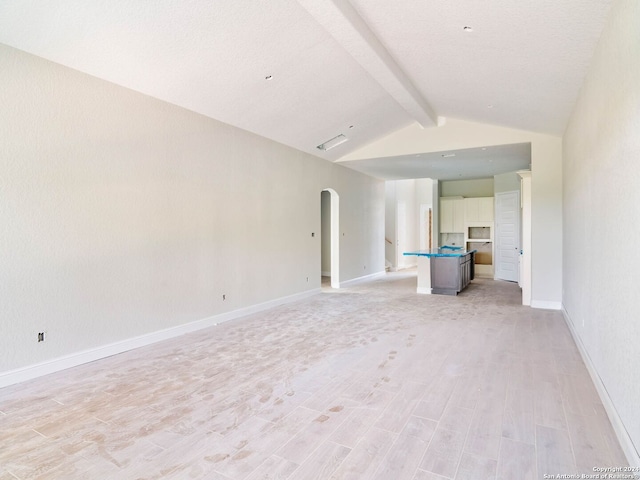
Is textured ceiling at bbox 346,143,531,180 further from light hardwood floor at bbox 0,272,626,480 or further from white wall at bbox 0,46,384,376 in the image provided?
light hardwood floor at bbox 0,272,626,480

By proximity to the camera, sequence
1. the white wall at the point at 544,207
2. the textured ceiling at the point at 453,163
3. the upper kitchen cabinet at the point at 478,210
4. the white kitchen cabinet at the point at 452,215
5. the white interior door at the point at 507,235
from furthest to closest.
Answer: the white kitchen cabinet at the point at 452,215 → the upper kitchen cabinet at the point at 478,210 → the white interior door at the point at 507,235 → the textured ceiling at the point at 453,163 → the white wall at the point at 544,207

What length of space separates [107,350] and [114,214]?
4.47 ft

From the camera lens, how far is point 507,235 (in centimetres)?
919

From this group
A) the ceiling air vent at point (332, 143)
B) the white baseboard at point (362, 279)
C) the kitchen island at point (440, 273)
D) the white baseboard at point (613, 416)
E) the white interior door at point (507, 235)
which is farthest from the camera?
the white interior door at point (507, 235)

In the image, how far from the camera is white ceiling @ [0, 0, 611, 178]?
283 cm

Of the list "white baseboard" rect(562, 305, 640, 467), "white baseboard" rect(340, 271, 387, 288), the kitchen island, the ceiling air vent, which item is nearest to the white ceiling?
the ceiling air vent

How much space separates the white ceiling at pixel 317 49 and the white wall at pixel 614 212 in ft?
1.24

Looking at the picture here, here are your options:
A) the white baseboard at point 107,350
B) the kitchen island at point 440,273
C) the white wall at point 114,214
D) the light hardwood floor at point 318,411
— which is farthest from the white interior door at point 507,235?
the white baseboard at point 107,350

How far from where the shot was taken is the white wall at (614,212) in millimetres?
1956

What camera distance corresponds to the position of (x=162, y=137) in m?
4.26

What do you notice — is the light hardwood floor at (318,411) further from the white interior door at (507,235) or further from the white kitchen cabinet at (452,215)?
the white kitchen cabinet at (452,215)

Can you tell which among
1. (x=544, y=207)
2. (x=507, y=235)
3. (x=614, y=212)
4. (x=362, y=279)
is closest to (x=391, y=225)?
(x=362, y=279)

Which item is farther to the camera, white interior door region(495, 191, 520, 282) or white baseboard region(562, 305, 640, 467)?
white interior door region(495, 191, 520, 282)

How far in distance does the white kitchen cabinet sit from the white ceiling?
5.24m
